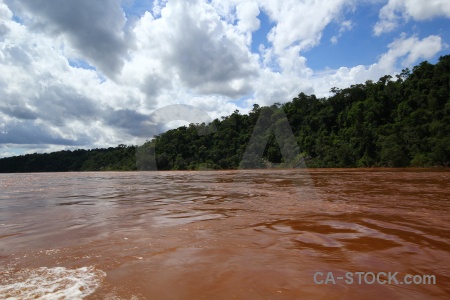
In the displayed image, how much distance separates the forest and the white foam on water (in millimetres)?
35500

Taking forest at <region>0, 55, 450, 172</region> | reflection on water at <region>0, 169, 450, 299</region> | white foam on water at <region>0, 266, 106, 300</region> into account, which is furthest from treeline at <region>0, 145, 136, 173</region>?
white foam on water at <region>0, 266, 106, 300</region>

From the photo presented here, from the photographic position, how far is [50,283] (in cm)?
198

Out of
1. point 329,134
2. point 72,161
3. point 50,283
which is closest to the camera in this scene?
point 50,283

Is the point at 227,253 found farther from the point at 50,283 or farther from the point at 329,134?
the point at 329,134

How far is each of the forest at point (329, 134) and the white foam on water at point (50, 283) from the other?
3550 cm

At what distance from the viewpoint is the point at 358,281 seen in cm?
194

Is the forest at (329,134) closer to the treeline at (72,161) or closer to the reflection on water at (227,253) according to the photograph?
the treeline at (72,161)

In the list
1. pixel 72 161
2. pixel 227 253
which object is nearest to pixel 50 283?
pixel 227 253

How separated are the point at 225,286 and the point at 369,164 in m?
39.6

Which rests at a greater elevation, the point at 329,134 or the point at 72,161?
the point at 329,134

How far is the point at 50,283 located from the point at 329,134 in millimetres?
53219

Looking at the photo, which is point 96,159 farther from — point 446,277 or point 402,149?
point 446,277

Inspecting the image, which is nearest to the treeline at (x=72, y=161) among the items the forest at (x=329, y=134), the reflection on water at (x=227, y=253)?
the forest at (x=329, y=134)

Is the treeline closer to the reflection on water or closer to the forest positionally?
the forest
